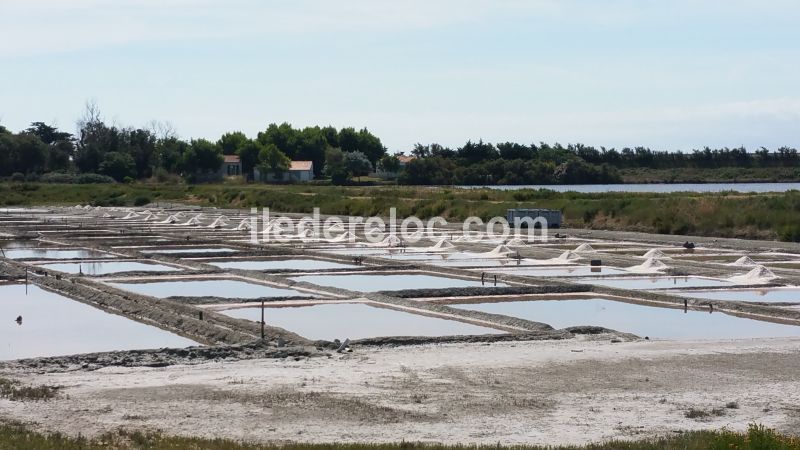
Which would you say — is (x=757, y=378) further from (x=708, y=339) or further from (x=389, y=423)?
(x=389, y=423)

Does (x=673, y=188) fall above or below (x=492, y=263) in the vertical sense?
above

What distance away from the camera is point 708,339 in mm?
14328

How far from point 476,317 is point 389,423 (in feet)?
24.1

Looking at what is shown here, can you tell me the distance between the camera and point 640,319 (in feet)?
54.7

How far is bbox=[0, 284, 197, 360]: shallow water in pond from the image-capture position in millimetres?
13992

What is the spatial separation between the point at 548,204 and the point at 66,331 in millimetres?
34251

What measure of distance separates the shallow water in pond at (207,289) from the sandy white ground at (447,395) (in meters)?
7.26

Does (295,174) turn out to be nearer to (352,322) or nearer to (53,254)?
(53,254)

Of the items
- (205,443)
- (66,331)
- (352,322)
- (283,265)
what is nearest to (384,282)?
(283,265)

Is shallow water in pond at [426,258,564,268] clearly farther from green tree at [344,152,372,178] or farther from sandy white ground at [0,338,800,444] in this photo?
green tree at [344,152,372,178]

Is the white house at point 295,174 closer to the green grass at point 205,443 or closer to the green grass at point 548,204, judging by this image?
the green grass at point 548,204

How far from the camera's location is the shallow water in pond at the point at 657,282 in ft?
69.7

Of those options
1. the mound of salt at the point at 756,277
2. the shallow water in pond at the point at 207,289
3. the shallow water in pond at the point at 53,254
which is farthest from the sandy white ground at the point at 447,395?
the shallow water in pond at the point at 53,254

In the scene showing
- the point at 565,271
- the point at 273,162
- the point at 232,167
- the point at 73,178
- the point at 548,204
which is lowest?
A: the point at 565,271
